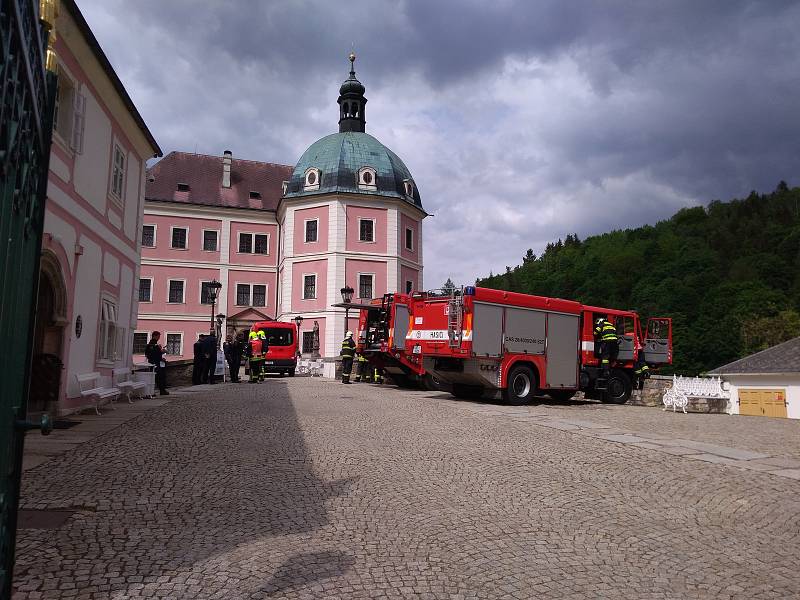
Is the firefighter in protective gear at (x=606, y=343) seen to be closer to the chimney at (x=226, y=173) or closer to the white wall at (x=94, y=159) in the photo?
the white wall at (x=94, y=159)

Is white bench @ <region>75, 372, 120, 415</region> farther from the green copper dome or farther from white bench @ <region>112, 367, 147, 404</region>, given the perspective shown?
the green copper dome

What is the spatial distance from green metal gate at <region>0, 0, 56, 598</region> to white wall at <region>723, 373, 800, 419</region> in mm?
28056

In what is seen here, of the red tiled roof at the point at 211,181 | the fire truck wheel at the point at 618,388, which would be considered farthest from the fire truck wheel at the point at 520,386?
the red tiled roof at the point at 211,181

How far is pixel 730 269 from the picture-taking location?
74.2 meters

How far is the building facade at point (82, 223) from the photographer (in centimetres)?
1145

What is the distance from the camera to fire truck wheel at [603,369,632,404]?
18.0 meters

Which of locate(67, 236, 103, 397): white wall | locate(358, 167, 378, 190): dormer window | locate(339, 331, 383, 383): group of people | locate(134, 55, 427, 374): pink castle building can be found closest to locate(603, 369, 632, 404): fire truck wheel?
locate(339, 331, 383, 383): group of people

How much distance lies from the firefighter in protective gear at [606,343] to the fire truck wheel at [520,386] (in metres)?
2.42

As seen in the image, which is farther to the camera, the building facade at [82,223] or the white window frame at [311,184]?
the white window frame at [311,184]

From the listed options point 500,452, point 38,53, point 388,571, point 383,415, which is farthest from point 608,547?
point 383,415

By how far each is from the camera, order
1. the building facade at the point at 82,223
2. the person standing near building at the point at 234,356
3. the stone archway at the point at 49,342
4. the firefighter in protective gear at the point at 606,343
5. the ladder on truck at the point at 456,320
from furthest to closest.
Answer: the person standing near building at the point at 234,356
the firefighter in protective gear at the point at 606,343
the ladder on truck at the point at 456,320
the stone archway at the point at 49,342
the building facade at the point at 82,223

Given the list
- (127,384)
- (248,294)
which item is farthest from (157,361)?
(248,294)

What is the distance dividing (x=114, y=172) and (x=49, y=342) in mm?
4930

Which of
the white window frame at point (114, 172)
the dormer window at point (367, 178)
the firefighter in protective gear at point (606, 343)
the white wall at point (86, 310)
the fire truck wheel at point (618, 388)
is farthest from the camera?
the dormer window at point (367, 178)
